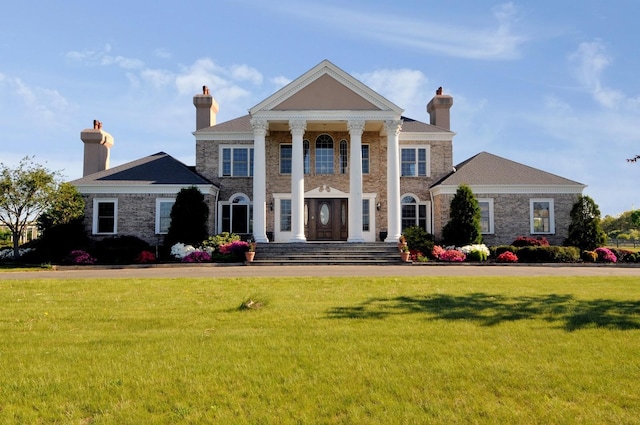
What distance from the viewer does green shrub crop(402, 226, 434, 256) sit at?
959 inches

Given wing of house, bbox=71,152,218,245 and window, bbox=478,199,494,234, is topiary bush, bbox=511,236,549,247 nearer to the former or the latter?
window, bbox=478,199,494,234

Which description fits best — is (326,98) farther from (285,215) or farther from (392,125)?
(285,215)

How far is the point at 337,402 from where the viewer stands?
4.16 meters

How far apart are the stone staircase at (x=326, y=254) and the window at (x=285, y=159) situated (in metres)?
6.09

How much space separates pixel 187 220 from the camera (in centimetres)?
2462

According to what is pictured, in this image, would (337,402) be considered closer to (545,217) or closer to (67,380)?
(67,380)

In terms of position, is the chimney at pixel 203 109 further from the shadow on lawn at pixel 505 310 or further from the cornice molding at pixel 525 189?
the shadow on lawn at pixel 505 310

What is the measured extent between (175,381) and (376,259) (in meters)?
18.6

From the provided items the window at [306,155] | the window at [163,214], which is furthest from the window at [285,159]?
the window at [163,214]

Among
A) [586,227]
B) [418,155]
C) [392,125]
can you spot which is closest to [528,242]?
[586,227]

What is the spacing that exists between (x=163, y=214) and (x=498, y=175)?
20676 mm

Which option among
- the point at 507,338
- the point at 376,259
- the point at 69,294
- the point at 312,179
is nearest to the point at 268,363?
the point at 507,338

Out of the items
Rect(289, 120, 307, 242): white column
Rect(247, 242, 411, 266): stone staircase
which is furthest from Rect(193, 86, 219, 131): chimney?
Rect(247, 242, 411, 266): stone staircase

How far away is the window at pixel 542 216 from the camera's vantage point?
27375 mm
